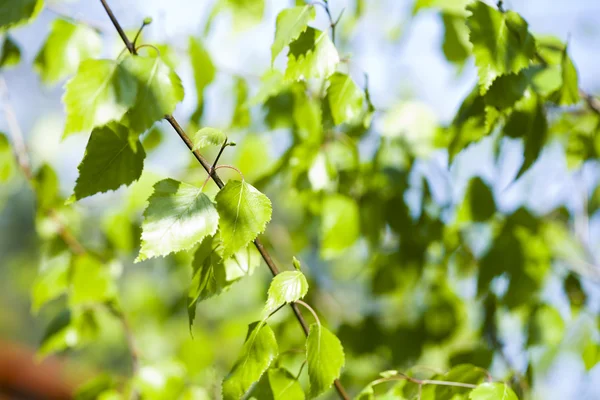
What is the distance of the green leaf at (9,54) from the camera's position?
85 cm

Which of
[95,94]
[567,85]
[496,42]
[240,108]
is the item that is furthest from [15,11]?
[567,85]

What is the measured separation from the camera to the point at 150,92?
50 centimetres

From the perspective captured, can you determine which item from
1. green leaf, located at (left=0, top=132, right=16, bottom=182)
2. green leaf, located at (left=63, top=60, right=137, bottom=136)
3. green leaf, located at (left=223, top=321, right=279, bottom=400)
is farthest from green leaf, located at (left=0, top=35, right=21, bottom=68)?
green leaf, located at (left=223, top=321, right=279, bottom=400)

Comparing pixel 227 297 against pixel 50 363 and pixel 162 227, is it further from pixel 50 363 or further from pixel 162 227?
pixel 50 363

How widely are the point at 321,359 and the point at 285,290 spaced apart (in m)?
0.08

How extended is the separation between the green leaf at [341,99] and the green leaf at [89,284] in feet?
1.76

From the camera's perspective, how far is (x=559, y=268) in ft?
3.20

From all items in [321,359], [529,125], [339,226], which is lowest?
[339,226]

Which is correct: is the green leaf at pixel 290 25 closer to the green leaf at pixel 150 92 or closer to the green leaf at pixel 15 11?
Answer: the green leaf at pixel 150 92

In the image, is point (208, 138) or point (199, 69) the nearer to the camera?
point (208, 138)

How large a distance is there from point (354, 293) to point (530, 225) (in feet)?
8.11

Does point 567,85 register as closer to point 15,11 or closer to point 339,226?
point 339,226

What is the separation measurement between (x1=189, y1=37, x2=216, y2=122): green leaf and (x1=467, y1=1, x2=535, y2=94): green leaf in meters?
0.40

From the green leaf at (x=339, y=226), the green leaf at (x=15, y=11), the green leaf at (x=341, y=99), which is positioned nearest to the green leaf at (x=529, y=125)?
the green leaf at (x=341, y=99)
